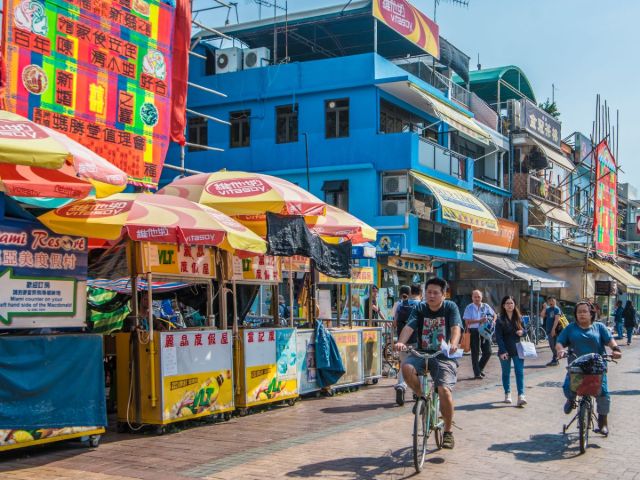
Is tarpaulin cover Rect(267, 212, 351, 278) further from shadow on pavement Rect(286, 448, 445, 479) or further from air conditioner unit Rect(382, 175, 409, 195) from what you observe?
air conditioner unit Rect(382, 175, 409, 195)

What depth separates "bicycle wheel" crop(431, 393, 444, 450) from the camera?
8297 mm

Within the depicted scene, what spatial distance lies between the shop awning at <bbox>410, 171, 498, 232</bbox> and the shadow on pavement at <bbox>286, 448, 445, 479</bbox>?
19.8 meters

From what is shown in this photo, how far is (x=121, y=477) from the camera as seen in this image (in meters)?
7.49

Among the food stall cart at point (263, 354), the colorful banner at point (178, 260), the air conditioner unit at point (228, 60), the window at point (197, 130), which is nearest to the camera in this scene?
the colorful banner at point (178, 260)

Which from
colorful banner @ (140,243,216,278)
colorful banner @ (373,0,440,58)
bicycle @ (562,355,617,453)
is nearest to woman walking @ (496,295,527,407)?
bicycle @ (562,355,617,453)

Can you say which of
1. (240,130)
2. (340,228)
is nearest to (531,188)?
(240,130)

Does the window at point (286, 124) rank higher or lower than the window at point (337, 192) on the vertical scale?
higher

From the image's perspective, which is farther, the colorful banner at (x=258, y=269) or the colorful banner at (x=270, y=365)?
the colorful banner at (x=258, y=269)

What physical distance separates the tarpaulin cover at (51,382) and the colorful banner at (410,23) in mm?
21152

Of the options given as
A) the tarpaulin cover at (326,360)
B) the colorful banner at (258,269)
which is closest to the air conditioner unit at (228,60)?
the colorful banner at (258,269)

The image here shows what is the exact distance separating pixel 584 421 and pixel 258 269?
5430mm

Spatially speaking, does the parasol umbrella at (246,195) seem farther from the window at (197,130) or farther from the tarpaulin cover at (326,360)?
the window at (197,130)

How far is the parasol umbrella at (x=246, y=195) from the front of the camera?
1269cm

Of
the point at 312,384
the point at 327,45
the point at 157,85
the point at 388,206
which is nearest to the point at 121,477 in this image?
the point at 312,384
